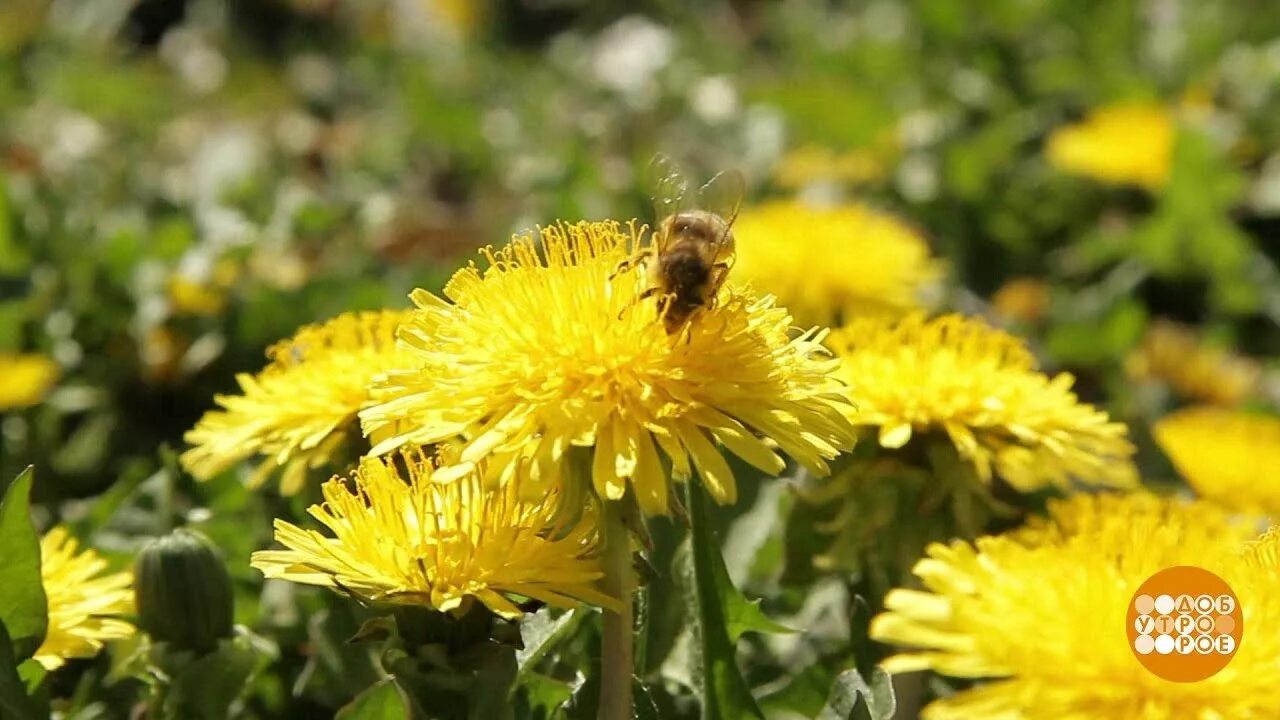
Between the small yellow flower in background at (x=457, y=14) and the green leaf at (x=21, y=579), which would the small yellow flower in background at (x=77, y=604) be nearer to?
the green leaf at (x=21, y=579)

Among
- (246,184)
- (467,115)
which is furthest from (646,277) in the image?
(467,115)

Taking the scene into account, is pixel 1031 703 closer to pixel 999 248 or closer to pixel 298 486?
pixel 298 486

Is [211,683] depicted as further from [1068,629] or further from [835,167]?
[835,167]

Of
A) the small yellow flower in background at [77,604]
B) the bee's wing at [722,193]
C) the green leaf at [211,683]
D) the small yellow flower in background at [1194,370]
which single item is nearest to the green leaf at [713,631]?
the bee's wing at [722,193]

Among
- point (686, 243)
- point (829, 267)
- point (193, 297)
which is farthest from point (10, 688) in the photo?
point (829, 267)

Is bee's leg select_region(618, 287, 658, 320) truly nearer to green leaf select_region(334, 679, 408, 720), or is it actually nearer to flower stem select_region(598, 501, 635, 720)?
flower stem select_region(598, 501, 635, 720)

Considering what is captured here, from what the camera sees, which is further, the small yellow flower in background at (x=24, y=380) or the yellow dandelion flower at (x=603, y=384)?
the small yellow flower in background at (x=24, y=380)
